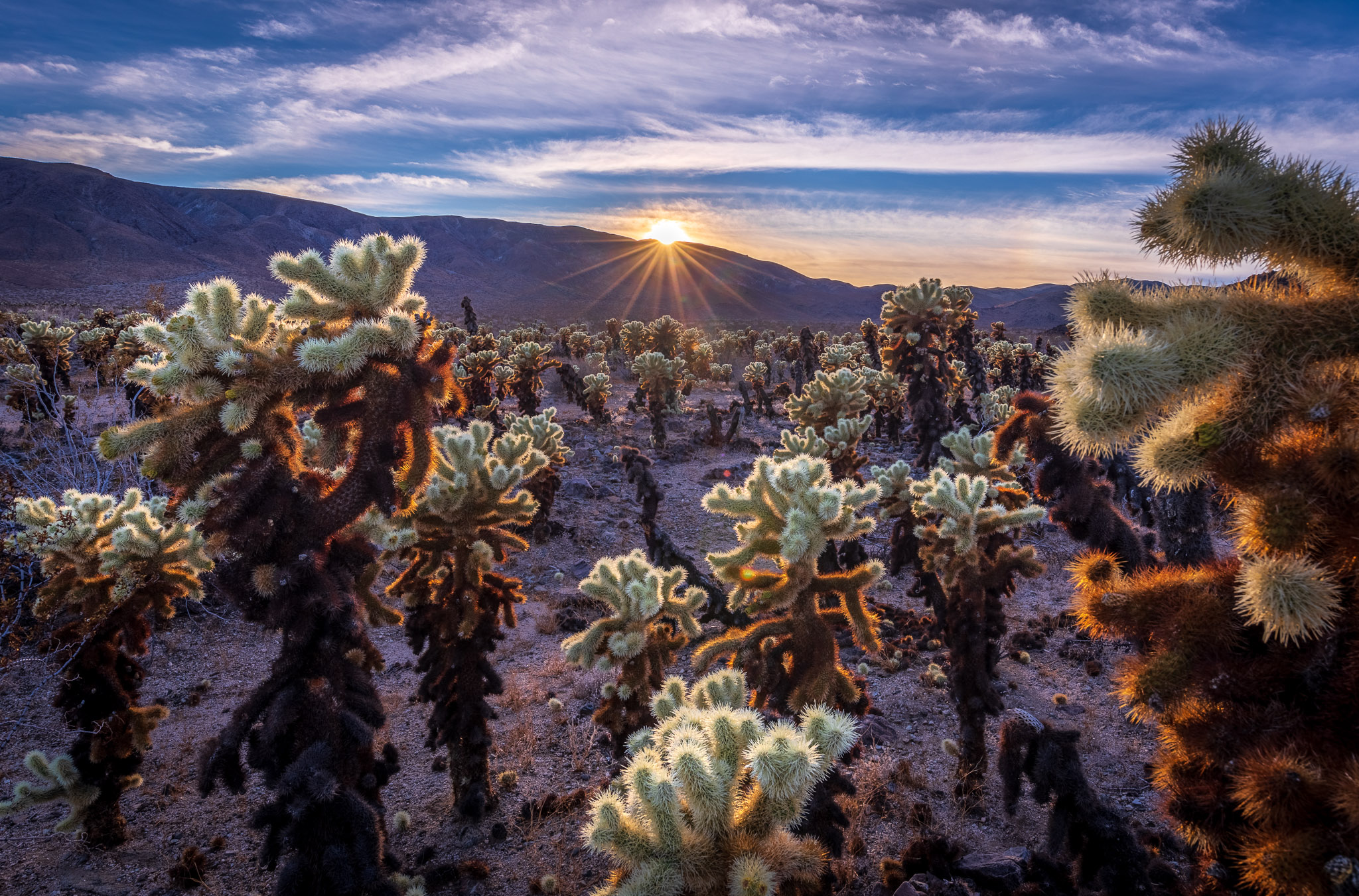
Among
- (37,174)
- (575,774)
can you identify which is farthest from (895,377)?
(37,174)

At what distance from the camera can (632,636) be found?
518 cm

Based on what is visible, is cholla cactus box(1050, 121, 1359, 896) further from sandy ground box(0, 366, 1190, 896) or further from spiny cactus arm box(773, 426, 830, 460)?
spiny cactus arm box(773, 426, 830, 460)

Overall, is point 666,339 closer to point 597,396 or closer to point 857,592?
point 597,396

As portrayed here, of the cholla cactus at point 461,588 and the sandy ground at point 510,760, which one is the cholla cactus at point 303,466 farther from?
the sandy ground at point 510,760

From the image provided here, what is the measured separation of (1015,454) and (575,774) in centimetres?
714

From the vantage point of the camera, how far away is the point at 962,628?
5.91 meters

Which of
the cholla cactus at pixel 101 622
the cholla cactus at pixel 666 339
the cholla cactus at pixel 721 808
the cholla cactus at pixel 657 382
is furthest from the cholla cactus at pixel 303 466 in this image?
the cholla cactus at pixel 666 339

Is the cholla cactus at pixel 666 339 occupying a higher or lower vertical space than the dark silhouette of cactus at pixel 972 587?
higher

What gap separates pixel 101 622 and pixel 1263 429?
755cm

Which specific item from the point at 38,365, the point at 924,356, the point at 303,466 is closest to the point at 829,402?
the point at 924,356

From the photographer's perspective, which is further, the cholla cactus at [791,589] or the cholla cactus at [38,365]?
the cholla cactus at [38,365]

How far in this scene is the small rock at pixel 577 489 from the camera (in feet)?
49.2

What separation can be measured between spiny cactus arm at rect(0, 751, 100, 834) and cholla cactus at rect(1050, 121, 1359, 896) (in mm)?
7583

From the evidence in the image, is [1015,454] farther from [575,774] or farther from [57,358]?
[57,358]
